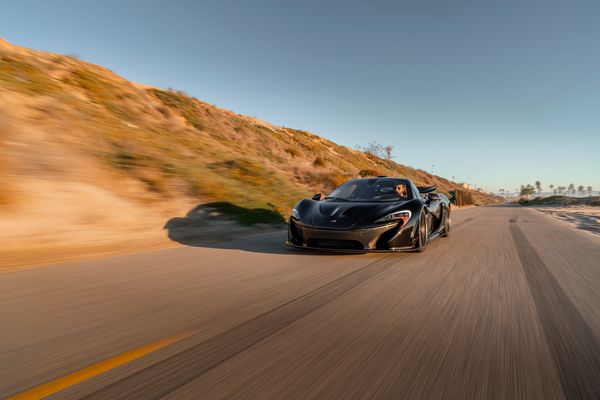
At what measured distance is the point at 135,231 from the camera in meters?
7.84

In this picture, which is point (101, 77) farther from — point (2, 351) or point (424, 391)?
point (424, 391)

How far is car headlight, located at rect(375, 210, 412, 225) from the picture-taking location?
5750 millimetres

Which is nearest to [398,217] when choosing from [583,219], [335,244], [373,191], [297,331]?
[335,244]

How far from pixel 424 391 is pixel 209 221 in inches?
324

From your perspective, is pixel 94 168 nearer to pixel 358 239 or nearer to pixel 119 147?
pixel 119 147

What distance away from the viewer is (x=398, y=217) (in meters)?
5.83

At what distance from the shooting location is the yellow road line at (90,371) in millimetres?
1803

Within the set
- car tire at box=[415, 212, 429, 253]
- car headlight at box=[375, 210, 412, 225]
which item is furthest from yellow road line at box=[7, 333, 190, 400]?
car tire at box=[415, 212, 429, 253]

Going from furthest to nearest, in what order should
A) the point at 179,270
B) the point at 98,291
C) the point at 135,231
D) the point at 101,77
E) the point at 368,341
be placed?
the point at 101,77 < the point at 135,231 < the point at 179,270 < the point at 98,291 < the point at 368,341

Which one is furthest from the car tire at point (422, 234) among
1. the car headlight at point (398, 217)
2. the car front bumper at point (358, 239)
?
the car headlight at point (398, 217)

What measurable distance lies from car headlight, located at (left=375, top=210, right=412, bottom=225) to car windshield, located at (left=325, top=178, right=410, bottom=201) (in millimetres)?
799

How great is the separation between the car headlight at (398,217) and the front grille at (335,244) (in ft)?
1.57

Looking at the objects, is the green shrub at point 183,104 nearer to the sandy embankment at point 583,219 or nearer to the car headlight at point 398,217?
the sandy embankment at point 583,219

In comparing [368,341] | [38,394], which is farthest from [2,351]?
[368,341]
